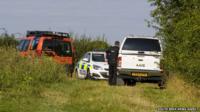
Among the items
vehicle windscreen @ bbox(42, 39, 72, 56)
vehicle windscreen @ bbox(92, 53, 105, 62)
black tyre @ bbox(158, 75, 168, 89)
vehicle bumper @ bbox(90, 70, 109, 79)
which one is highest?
vehicle windscreen @ bbox(42, 39, 72, 56)

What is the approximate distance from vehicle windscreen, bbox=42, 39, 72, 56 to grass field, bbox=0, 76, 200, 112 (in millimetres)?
5014

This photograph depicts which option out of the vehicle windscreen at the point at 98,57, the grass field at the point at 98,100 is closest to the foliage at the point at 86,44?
the vehicle windscreen at the point at 98,57

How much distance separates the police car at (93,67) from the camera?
2447 cm

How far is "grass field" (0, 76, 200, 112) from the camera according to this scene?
12.1 metres

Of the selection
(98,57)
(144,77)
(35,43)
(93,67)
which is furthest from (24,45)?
(144,77)

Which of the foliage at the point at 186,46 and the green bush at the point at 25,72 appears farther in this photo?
the green bush at the point at 25,72

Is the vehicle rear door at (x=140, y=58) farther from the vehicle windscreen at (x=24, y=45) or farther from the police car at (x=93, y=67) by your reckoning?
the police car at (x=93, y=67)

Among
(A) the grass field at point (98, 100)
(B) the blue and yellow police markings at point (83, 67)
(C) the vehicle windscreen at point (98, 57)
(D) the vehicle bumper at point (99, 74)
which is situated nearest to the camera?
(A) the grass field at point (98, 100)

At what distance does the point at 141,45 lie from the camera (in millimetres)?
20016

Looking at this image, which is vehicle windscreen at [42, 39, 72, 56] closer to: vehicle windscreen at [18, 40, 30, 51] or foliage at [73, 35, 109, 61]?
vehicle windscreen at [18, 40, 30, 51]

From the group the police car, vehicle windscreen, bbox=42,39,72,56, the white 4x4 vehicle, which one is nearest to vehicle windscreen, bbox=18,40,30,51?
vehicle windscreen, bbox=42,39,72,56

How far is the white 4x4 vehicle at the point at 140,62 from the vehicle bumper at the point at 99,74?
4487 mm

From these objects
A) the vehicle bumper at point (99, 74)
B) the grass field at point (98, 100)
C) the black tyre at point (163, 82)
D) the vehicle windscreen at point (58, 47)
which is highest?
the vehicle windscreen at point (58, 47)

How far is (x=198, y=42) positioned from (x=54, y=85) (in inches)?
198
